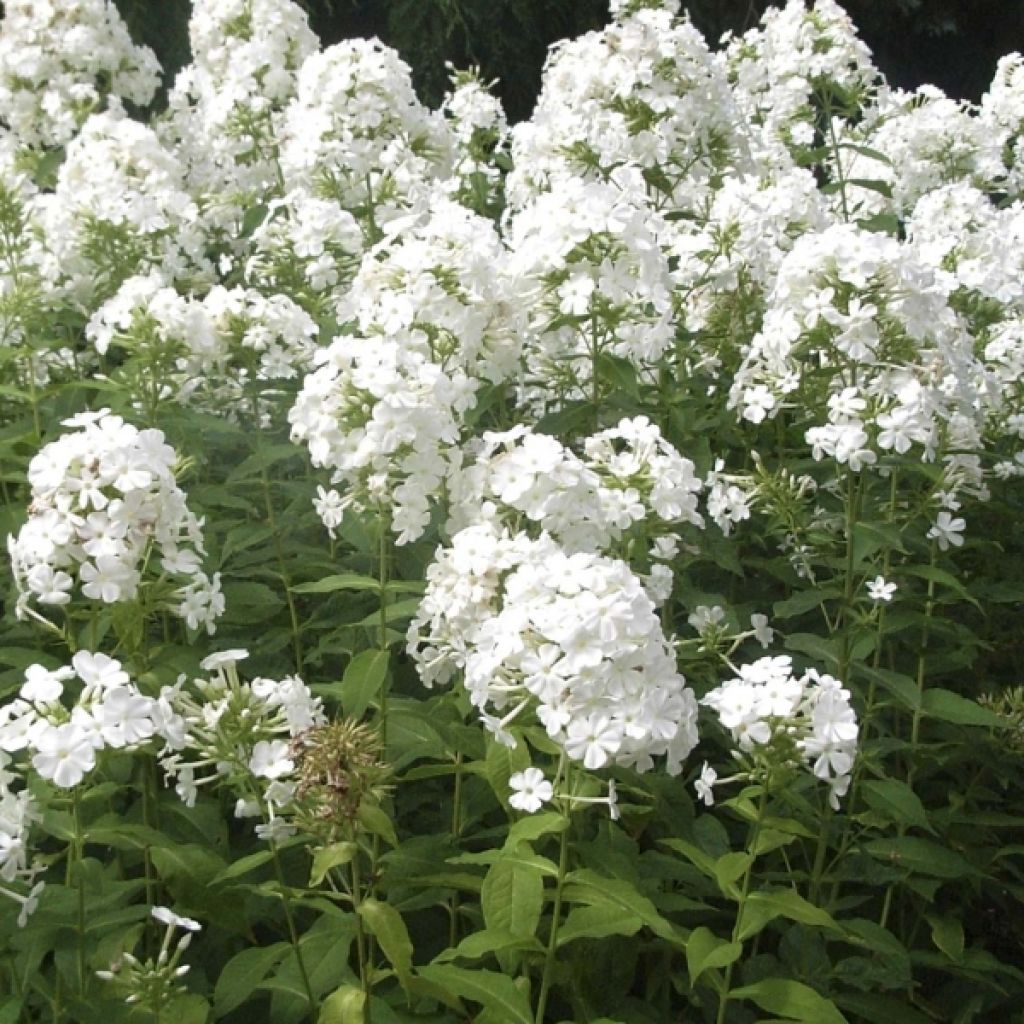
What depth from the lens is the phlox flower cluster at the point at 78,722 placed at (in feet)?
7.07

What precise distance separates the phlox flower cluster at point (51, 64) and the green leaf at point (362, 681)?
361cm

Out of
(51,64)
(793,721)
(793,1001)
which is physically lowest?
(793,1001)

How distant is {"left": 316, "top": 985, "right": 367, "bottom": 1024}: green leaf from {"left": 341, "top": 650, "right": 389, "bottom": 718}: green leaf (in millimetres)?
519

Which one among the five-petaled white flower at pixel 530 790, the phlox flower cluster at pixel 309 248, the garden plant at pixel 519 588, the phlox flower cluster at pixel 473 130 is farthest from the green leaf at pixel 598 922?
the phlox flower cluster at pixel 473 130

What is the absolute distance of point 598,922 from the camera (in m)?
2.41

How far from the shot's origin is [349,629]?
336 cm

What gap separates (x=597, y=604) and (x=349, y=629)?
1305 millimetres

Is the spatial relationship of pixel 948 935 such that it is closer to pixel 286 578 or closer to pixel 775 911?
pixel 775 911

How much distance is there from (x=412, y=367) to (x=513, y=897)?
1.07 m

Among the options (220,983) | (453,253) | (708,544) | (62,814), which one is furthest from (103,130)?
(220,983)

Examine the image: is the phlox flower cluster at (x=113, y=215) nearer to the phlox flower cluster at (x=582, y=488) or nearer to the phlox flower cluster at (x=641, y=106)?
the phlox flower cluster at (x=641, y=106)

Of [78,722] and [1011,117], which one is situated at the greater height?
[1011,117]

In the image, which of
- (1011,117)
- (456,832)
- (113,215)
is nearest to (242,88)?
(113,215)

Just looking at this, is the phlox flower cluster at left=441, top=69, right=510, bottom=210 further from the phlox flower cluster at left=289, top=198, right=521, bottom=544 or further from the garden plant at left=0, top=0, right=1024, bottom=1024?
the phlox flower cluster at left=289, top=198, right=521, bottom=544
